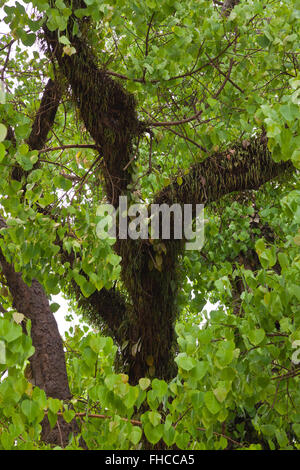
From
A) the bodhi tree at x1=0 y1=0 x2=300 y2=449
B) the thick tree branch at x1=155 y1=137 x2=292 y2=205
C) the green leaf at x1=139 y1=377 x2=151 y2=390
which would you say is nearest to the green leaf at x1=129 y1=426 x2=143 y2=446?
the bodhi tree at x1=0 y1=0 x2=300 y2=449

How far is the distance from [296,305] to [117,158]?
206 centimetres

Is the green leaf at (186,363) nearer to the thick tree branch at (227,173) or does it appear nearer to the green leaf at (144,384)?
the green leaf at (144,384)

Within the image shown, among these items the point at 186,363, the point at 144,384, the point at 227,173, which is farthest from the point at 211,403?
the point at 227,173

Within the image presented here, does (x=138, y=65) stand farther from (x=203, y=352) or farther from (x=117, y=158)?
(x=203, y=352)

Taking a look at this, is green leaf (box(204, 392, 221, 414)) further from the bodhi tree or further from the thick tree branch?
the thick tree branch

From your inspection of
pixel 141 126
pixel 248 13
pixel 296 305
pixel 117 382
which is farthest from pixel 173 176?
pixel 117 382

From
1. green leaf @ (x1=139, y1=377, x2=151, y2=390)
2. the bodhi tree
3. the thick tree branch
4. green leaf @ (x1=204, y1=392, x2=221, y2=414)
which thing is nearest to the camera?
green leaf @ (x1=204, y1=392, x2=221, y2=414)

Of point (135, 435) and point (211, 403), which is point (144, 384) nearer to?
point (135, 435)

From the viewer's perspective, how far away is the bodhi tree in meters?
2.22

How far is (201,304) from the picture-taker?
5.07 meters

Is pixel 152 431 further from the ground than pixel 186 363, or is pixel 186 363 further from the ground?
pixel 186 363

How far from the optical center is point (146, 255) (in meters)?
4.18

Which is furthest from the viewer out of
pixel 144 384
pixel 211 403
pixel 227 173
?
pixel 227 173

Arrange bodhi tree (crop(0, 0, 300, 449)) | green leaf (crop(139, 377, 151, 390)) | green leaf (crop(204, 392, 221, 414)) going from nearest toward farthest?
green leaf (crop(204, 392, 221, 414)), bodhi tree (crop(0, 0, 300, 449)), green leaf (crop(139, 377, 151, 390))
